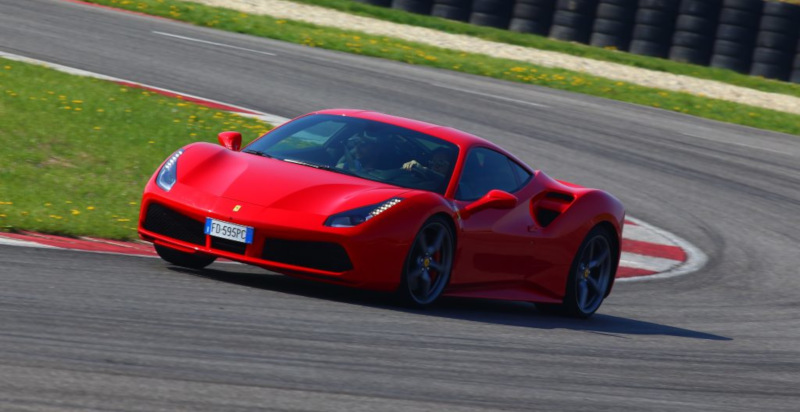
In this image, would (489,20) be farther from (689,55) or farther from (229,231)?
(229,231)

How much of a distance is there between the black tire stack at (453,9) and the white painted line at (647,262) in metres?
12.4

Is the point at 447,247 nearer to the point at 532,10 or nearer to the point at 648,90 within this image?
the point at 648,90

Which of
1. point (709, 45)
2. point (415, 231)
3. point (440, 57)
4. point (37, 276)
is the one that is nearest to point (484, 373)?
point (415, 231)

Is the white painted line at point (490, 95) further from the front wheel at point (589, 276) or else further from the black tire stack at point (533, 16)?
the front wheel at point (589, 276)

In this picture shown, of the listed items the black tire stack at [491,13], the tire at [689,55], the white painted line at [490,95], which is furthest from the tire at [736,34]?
the white painted line at [490,95]

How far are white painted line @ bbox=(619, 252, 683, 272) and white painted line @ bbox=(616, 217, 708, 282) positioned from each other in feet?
0.28

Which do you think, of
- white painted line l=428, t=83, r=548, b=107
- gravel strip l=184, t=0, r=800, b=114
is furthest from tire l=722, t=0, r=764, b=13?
white painted line l=428, t=83, r=548, b=107

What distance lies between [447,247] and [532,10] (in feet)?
52.6

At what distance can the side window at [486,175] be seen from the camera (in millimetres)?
8102

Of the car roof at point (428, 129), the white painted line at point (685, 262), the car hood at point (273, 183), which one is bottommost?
the white painted line at point (685, 262)

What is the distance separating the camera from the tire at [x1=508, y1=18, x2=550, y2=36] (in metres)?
23.2

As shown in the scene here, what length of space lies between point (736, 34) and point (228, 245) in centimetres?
1666

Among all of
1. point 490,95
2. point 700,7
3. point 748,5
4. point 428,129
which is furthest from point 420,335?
point 748,5

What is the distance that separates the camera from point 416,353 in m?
6.08
